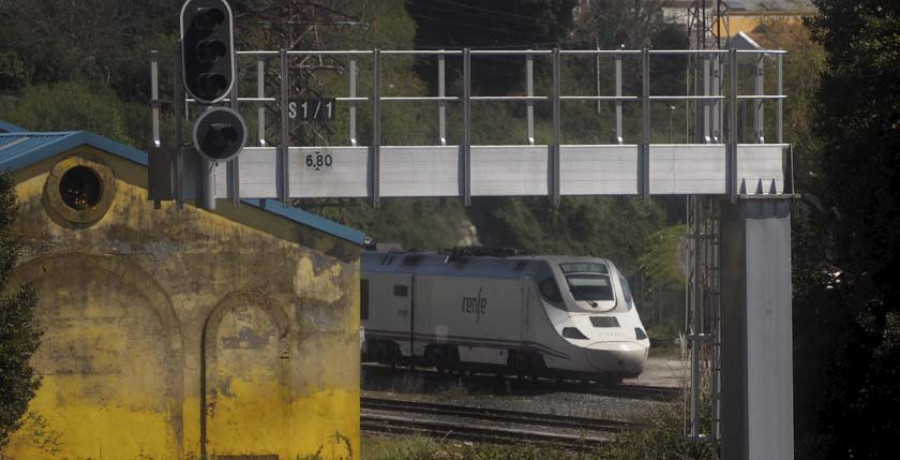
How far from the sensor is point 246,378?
1734 centimetres

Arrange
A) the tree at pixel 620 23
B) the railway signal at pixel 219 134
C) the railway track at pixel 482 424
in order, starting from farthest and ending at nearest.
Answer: the tree at pixel 620 23, the railway track at pixel 482 424, the railway signal at pixel 219 134

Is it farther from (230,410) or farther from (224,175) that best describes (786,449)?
(230,410)

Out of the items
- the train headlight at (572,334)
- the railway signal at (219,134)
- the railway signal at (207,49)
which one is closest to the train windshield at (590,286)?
the train headlight at (572,334)

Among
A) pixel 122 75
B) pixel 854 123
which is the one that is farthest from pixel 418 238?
pixel 854 123

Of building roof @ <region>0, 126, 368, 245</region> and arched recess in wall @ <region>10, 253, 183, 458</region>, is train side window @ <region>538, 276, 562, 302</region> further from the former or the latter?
arched recess in wall @ <region>10, 253, 183, 458</region>

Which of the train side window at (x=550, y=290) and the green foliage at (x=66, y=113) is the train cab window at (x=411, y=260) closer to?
the train side window at (x=550, y=290)

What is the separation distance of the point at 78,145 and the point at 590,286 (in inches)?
511

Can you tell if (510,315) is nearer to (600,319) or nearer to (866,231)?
(600,319)

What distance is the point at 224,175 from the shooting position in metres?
12.7

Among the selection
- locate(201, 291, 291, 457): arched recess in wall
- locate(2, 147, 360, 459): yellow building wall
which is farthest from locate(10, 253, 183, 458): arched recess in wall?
locate(201, 291, 291, 457): arched recess in wall

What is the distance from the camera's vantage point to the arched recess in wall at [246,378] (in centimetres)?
1719

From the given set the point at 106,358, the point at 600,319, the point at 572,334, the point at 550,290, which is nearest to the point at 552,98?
the point at 106,358

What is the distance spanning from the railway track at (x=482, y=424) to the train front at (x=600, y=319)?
9.99 feet

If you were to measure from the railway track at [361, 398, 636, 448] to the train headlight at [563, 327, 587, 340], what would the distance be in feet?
9.18
